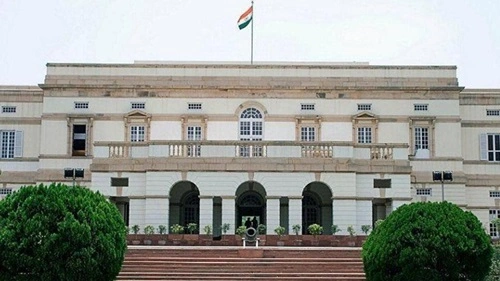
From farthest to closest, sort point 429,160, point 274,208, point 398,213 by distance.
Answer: point 429,160
point 274,208
point 398,213

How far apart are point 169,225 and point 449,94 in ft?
53.0

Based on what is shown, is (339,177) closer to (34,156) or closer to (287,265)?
(287,265)

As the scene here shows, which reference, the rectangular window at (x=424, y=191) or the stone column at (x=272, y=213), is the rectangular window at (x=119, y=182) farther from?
the rectangular window at (x=424, y=191)

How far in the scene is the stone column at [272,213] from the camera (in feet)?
121

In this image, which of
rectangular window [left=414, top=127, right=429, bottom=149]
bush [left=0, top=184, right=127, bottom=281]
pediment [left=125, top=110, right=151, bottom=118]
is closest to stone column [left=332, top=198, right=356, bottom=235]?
rectangular window [left=414, top=127, right=429, bottom=149]

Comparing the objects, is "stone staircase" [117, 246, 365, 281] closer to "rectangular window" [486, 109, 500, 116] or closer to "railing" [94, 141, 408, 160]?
"railing" [94, 141, 408, 160]

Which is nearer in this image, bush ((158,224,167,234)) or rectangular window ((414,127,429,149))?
bush ((158,224,167,234))

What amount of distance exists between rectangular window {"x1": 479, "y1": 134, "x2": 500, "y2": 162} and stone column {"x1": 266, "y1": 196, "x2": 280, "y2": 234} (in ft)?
47.1

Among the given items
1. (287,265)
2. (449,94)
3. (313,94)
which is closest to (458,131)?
(449,94)

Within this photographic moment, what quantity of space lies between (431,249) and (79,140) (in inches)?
1000

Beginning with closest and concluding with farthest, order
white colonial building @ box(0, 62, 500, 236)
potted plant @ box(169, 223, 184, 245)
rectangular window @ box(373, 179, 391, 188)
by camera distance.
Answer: potted plant @ box(169, 223, 184, 245) → rectangular window @ box(373, 179, 391, 188) → white colonial building @ box(0, 62, 500, 236)

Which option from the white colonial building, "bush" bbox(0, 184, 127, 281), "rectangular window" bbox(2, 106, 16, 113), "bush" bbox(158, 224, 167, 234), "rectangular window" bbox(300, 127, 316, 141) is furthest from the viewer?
"rectangular window" bbox(2, 106, 16, 113)

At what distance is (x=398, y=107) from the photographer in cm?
4500

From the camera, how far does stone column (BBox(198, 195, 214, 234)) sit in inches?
1462
